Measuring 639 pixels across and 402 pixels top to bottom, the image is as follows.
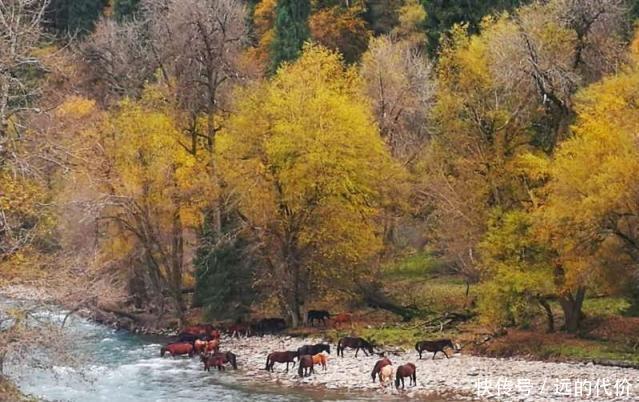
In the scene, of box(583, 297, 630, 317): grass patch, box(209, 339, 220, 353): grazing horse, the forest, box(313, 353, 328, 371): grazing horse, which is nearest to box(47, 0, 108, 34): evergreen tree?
the forest

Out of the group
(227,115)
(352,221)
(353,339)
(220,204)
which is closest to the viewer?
(353,339)

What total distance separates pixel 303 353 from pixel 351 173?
30.3 ft

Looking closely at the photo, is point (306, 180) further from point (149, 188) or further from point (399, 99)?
point (399, 99)

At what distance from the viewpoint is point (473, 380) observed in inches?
1046

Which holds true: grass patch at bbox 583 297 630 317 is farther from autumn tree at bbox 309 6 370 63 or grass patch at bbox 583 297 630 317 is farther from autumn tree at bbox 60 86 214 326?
autumn tree at bbox 309 6 370 63

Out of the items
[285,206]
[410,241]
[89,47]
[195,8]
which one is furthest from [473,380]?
[89,47]

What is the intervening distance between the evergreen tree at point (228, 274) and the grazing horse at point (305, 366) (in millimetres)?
10753

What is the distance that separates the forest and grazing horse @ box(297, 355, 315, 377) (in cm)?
683

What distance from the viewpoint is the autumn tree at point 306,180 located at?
36.5 meters

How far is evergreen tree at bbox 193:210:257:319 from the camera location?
39.8 m

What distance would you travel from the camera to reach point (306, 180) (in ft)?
120

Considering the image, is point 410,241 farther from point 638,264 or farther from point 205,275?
point 638,264

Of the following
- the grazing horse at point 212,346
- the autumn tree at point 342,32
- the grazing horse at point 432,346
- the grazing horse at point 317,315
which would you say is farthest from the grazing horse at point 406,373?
the autumn tree at point 342,32

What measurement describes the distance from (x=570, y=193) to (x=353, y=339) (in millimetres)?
10041
